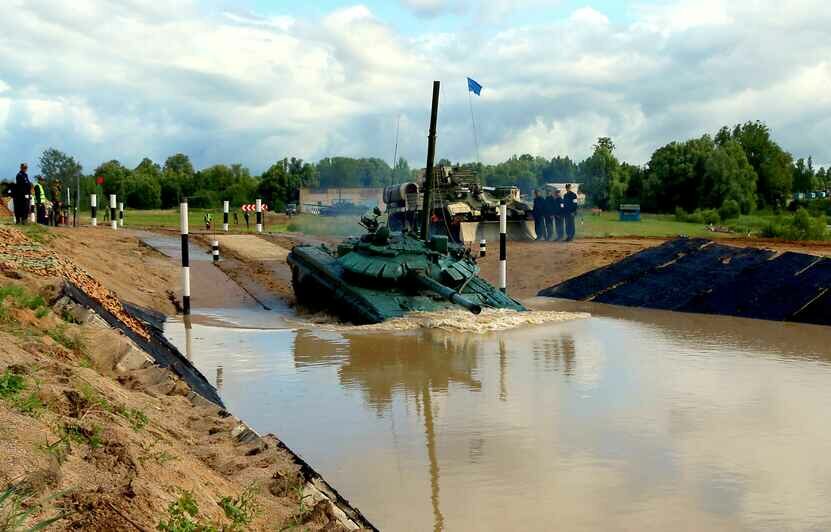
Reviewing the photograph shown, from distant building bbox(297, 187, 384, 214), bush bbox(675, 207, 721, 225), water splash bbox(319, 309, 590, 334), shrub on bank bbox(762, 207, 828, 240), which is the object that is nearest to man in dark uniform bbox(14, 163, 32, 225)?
water splash bbox(319, 309, 590, 334)

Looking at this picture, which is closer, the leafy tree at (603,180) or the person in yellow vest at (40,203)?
the person in yellow vest at (40,203)

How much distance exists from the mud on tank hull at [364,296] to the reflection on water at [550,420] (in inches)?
30.2

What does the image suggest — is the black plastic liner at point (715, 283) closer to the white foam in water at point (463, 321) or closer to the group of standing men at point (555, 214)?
the white foam in water at point (463, 321)

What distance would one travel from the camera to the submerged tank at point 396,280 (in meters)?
13.8

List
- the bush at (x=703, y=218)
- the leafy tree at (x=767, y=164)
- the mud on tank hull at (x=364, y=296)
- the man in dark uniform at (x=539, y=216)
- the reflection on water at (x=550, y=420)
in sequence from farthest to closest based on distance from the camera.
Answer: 1. the leafy tree at (x=767, y=164)
2. the bush at (x=703, y=218)
3. the man in dark uniform at (x=539, y=216)
4. the mud on tank hull at (x=364, y=296)
5. the reflection on water at (x=550, y=420)

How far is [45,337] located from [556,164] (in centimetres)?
4118

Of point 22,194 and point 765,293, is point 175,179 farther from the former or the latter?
point 765,293

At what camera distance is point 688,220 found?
39.8 m

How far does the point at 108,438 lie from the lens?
15.6ft

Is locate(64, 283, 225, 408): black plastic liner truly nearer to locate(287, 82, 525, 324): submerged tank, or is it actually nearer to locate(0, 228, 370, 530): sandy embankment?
locate(0, 228, 370, 530): sandy embankment

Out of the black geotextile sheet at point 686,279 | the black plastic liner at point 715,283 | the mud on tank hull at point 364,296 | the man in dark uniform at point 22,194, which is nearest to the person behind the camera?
the mud on tank hull at point 364,296

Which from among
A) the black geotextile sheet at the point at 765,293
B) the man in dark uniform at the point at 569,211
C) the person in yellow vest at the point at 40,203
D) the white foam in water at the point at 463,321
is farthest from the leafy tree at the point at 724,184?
the white foam in water at the point at 463,321

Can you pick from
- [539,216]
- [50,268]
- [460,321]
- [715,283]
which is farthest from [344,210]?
[50,268]

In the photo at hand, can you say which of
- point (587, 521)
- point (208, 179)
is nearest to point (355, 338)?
point (587, 521)
